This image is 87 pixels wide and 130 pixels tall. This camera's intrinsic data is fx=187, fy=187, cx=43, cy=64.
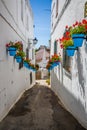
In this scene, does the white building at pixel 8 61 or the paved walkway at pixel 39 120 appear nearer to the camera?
the paved walkway at pixel 39 120

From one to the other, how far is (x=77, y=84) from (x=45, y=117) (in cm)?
160

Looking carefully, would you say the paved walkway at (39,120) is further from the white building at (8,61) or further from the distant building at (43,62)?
the distant building at (43,62)

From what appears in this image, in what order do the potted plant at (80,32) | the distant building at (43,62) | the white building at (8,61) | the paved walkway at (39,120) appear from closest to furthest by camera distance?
the potted plant at (80,32) < the paved walkway at (39,120) < the white building at (8,61) < the distant building at (43,62)

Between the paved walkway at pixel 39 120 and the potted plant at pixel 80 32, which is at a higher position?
the potted plant at pixel 80 32

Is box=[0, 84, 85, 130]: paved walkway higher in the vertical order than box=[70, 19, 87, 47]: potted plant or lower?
lower

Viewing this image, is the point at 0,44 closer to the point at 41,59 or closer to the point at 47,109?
the point at 47,109

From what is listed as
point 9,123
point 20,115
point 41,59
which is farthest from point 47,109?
point 41,59

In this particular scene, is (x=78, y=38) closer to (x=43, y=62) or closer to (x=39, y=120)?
(x=39, y=120)

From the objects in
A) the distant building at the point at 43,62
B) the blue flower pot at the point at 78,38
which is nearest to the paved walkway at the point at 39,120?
the blue flower pot at the point at 78,38

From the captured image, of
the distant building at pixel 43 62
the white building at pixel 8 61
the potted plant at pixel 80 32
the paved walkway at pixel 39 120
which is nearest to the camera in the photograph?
the potted plant at pixel 80 32

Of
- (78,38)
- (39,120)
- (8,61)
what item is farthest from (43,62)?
(78,38)

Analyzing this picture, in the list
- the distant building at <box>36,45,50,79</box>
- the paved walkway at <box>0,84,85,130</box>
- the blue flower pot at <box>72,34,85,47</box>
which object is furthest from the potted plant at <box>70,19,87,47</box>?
the distant building at <box>36,45,50,79</box>

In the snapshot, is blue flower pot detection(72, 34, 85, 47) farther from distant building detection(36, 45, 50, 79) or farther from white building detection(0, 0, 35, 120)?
distant building detection(36, 45, 50, 79)

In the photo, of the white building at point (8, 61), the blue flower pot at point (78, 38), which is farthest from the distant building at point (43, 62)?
the blue flower pot at point (78, 38)
